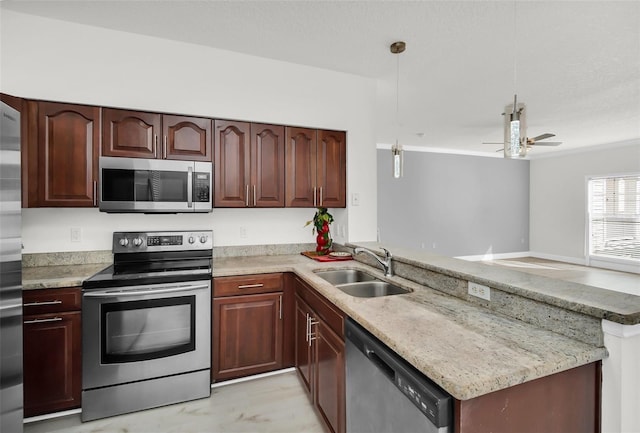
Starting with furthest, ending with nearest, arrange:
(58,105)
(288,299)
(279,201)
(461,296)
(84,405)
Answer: (279,201) → (288,299) → (58,105) → (84,405) → (461,296)

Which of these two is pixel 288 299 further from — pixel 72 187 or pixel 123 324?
pixel 72 187

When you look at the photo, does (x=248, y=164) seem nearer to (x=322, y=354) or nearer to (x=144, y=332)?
(x=144, y=332)

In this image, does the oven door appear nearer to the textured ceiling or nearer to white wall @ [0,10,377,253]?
white wall @ [0,10,377,253]

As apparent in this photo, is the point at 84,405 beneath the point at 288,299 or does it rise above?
beneath

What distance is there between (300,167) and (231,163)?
0.61m

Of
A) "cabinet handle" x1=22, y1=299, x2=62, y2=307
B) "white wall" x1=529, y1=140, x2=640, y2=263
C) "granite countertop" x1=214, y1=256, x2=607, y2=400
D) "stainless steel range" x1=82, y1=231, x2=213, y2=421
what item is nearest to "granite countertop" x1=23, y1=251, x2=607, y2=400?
"granite countertop" x1=214, y1=256, x2=607, y2=400

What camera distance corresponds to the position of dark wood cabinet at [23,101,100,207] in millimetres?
2160

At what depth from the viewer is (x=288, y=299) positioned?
99.3 inches

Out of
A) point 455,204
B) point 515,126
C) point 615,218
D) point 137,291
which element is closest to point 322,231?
point 137,291

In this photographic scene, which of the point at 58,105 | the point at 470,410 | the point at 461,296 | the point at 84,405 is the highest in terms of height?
the point at 58,105

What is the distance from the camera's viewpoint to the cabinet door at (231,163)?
8.63ft

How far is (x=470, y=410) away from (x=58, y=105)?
2.94 meters

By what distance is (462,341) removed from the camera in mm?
1150

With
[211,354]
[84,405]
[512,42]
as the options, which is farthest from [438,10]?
[84,405]
